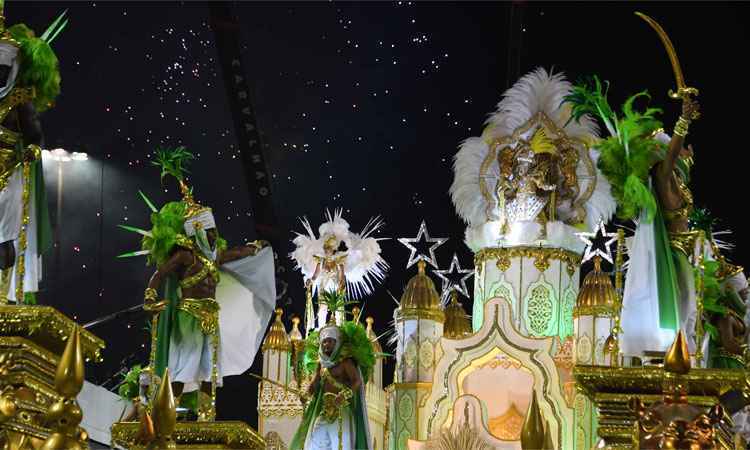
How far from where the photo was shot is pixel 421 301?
1444cm

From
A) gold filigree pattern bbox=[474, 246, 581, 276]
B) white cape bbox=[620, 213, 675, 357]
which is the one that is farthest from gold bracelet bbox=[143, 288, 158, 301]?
gold filigree pattern bbox=[474, 246, 581, 276]

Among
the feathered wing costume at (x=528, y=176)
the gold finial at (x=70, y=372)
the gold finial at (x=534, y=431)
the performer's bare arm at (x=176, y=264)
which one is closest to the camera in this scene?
the gold finial at (x=70, y=372)

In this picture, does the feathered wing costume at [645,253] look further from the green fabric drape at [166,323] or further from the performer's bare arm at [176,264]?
the performer's bare arm at [176,264]

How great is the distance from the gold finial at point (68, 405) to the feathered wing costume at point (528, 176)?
12601 millimetres

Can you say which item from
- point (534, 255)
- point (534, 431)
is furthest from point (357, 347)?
point (534, 431)

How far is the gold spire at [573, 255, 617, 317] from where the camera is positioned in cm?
1385

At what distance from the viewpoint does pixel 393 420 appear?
14.1m

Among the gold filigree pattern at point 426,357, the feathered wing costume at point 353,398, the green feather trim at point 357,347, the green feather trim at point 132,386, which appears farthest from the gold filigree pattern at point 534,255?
the green feather trim at point 132,386

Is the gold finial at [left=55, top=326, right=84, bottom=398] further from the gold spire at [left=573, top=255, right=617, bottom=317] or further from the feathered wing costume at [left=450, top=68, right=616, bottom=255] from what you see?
Answer: the feathered wing costume at [left=450, top=68, right=616, bottom=255]

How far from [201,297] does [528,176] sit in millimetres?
7838

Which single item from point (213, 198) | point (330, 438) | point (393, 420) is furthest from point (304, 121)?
point (330, 438)

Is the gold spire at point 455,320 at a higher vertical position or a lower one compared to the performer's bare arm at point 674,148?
higher

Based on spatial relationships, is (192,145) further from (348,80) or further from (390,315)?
(390,315)

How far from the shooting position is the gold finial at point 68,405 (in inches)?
93.9
